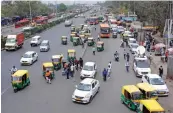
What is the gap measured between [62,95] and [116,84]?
18.9 feet

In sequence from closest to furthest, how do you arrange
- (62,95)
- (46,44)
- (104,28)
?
1. (62,95)
2. (46,44)
3. (104,28)

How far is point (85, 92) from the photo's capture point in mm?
23250

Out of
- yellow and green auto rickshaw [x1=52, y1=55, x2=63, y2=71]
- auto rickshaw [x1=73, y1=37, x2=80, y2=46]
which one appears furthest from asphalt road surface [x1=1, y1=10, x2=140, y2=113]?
auto rickshaw [x1=73, y1=37, x2=80, y2=46]

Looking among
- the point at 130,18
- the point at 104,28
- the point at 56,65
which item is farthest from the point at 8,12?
the point at 56,65

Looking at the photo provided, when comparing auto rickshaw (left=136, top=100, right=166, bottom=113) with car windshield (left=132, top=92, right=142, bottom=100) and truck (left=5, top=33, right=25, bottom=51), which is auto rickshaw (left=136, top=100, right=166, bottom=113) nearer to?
car windshield (left=132, top=92, right=142, bottom=100)

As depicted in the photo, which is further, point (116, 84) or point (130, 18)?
point (130, 18)

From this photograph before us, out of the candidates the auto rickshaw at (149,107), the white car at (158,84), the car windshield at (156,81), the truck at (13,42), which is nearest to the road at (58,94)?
the auto rickshaw at (149,107)

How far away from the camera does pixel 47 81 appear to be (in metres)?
28.8

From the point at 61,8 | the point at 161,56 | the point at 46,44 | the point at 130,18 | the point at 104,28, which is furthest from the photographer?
the point at 61,8

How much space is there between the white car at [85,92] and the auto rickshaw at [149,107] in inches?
161

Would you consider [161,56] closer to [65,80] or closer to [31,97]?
[65,80]

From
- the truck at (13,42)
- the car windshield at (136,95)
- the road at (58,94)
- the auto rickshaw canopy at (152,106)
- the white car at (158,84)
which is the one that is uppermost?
the truck at (13,42)

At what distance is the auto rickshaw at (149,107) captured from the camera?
18.6 metres

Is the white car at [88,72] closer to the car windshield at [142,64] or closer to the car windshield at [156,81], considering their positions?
the car windshield at [142,64]
